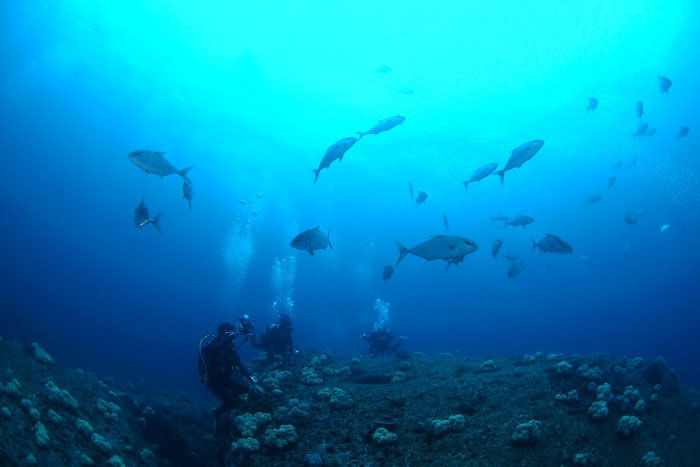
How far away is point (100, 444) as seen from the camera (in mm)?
6430

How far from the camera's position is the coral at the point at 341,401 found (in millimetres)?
7168

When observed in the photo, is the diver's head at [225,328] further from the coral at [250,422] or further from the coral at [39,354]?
the coral at [39,354]

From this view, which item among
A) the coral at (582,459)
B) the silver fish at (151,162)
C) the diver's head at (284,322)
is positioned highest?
the diver's head at (284,322)

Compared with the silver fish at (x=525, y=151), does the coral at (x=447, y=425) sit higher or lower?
lower

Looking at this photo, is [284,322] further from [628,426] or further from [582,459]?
[628,426]

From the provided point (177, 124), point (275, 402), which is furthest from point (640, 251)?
point (275, 402)

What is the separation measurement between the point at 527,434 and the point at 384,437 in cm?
204

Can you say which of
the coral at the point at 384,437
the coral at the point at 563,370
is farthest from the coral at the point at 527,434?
the coral at the point at 563,370

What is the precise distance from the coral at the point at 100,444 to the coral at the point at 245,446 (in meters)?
2.47

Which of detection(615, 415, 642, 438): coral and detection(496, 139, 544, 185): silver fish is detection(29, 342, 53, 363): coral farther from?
detection(615, 415, 642, 438): coral

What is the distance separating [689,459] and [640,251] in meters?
88.4

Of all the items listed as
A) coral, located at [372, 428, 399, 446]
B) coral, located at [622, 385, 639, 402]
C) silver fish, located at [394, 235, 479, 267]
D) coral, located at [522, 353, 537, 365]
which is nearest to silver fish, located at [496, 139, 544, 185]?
silver fish, located at [394, 235, 479, 267]

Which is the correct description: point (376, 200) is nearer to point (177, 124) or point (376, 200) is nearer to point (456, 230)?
point (456, 230)

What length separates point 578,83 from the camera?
2605 centimetres
